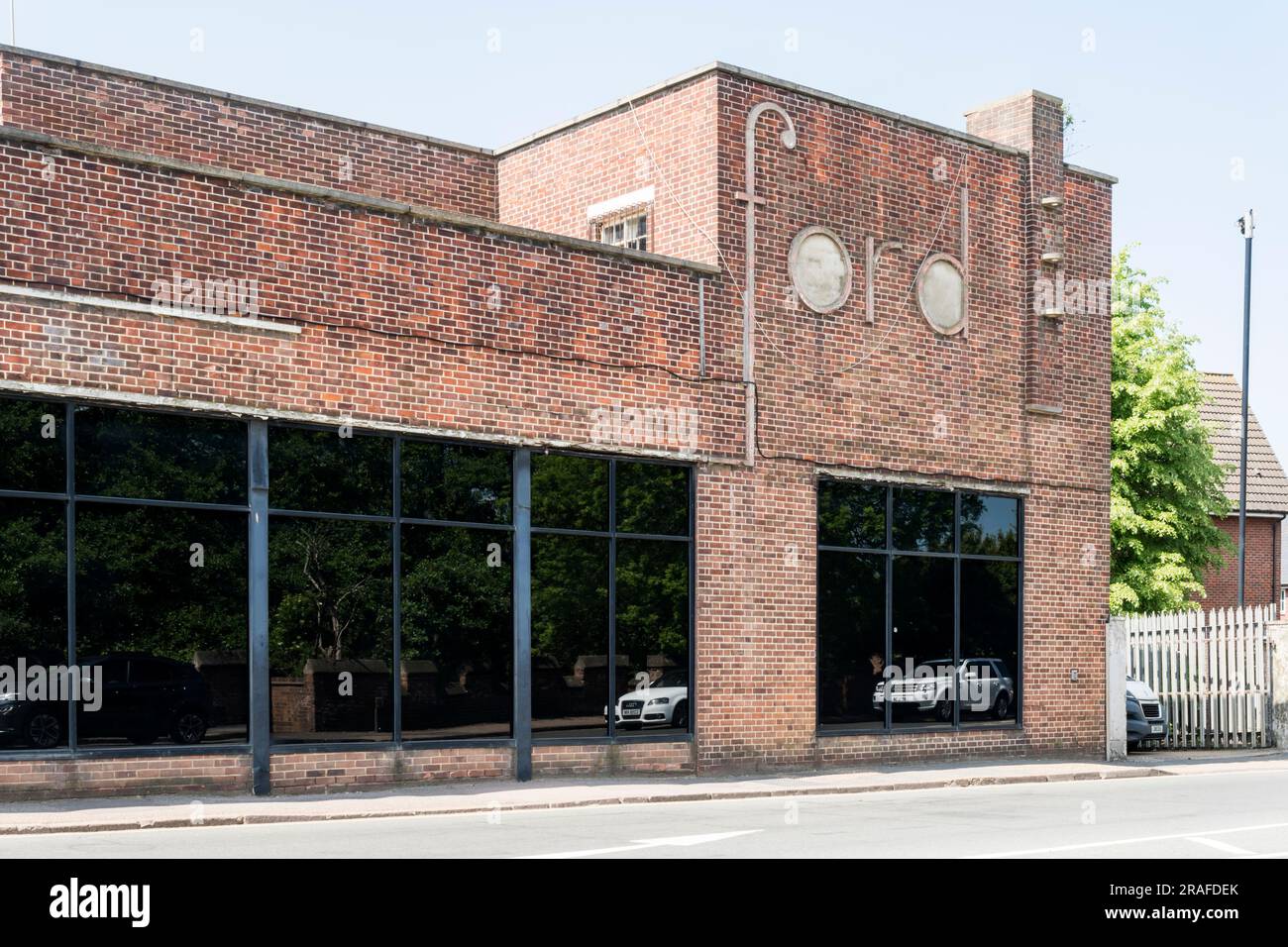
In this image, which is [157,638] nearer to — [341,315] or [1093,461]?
[341,315]

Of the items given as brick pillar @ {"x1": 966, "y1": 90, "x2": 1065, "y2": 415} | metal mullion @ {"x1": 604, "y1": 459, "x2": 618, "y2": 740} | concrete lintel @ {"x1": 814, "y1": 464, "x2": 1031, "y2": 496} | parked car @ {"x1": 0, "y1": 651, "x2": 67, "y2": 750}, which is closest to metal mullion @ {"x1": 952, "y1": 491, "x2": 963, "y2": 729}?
concrete lintel @ {"x1": 814, "y1": 464, "x2": 1031, "y2": 496}

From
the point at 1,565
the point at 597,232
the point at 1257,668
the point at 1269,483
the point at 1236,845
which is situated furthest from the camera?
the point at 1269,483

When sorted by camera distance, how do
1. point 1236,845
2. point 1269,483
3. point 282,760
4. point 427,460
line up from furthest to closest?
point 1269,483 → point 427,460 → point 282,760 → point 1236,845

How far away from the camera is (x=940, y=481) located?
23109mm

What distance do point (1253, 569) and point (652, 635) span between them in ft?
115

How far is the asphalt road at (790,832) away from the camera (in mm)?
11914

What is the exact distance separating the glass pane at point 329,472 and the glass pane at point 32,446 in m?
2.22

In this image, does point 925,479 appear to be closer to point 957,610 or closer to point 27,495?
point 957,610

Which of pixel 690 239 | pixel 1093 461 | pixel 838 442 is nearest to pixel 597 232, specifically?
pixel 690 239

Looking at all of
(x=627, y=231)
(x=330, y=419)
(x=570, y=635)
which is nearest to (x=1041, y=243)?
(x=627, y=231)

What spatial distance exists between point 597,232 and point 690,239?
85.6 inches

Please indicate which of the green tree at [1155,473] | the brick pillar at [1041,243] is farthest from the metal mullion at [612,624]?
the green tree at [1155,473]

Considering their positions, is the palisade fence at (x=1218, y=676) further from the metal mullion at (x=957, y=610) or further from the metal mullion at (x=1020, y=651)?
the metal mullion at (x=957, y=610)

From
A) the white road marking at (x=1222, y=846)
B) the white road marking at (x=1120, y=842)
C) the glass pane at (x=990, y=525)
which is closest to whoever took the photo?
the white road marking at (x=1120, y=842)
